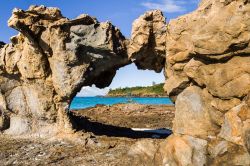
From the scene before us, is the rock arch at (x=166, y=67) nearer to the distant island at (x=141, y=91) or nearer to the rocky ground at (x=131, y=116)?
the rocky ground at (x=131, y=116)

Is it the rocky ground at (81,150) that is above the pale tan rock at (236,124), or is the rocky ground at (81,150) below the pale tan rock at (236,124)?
below

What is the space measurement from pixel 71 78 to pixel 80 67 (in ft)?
2.73

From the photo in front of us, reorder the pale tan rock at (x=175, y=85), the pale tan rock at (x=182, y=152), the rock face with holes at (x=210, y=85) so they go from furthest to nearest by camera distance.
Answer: the pale tan rock at (x=175, y=85)
the pale tan rock at (x=182, y=152)
the rock face with holes at (x=210, y=85)

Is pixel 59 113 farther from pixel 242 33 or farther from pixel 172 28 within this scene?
pixel 242 33

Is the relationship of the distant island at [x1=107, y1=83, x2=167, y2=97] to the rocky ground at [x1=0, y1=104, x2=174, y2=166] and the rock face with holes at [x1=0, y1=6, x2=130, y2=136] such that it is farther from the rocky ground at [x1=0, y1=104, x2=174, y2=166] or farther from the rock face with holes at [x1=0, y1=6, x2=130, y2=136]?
the rocky ground at [x1=0, y1=104, x2=174, y2=166]

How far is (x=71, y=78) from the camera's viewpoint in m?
23.2

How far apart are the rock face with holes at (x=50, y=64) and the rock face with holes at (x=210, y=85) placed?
5939mm

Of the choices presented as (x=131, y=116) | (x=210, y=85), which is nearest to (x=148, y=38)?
(x=210, y=85)

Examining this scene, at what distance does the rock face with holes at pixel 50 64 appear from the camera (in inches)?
892

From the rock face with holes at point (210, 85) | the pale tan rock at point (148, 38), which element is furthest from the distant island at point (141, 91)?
the rock face with holes at point (210, 85)

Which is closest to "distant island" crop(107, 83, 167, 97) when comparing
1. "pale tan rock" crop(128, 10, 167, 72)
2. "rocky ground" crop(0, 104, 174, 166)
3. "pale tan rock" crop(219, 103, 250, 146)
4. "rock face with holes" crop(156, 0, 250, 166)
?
"rocky ground" crop(0, 104, 174, 166)

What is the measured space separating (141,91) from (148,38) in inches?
5311

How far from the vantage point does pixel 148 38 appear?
2167 cm

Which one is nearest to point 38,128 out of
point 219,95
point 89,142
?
point 89,142
